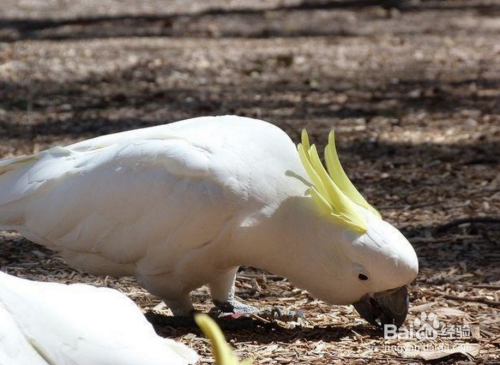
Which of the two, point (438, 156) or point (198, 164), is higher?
point (198, 164)

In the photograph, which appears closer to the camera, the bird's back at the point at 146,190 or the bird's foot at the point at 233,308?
the bird's back at the point at 146,190

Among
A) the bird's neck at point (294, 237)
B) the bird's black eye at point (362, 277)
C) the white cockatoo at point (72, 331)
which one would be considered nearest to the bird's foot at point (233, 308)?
the bird's neck at point (294, 237)

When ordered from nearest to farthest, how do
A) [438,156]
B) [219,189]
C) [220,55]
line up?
[219,189], [438,156], [220,55]

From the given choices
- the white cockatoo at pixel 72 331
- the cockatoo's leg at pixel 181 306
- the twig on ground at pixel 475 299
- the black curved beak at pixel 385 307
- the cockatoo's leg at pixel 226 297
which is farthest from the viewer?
the twig on ground at pixel 475 299

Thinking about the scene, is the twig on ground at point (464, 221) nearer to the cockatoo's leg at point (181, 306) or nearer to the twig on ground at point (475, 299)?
the twig on ground at point (475, 299)

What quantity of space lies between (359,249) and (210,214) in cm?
59

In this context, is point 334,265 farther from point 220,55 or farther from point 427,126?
point 220,55

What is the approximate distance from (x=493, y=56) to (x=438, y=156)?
167 inches

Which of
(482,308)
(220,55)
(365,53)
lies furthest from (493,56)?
(482,308)

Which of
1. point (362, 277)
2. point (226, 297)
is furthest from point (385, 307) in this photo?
point (226, 297)

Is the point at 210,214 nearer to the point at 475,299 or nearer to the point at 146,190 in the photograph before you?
the point at 146,190

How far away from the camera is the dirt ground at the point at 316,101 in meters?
4.38

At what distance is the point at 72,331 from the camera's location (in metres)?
2.67

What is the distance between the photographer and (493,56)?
10.6 metres
